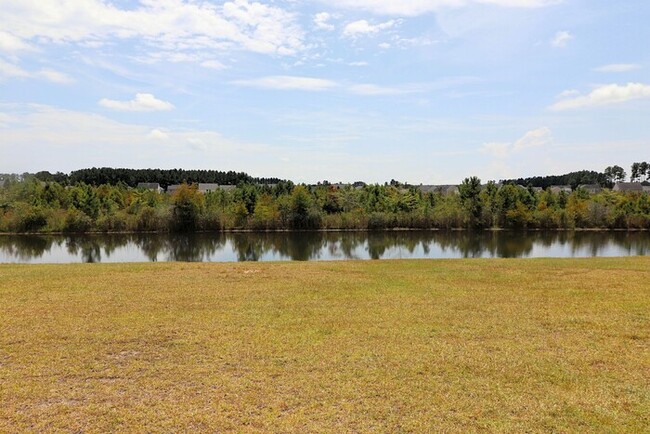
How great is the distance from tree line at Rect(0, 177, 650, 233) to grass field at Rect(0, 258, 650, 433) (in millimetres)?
43689

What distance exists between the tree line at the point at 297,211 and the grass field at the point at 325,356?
4369cm

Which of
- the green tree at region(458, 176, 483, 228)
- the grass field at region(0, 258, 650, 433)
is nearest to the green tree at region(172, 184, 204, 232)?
the green tree at region(458, 176, 483, 228)

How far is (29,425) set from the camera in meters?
4.87

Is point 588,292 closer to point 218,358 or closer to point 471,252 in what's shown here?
point 218,358

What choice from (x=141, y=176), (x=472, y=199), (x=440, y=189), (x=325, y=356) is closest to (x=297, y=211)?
(x=472, y=199)

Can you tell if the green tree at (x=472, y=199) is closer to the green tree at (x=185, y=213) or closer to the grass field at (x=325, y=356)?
the green tree at (x=185, y=213)

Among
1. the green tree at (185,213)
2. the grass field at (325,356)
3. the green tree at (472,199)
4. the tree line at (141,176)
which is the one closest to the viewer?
the grass field at (325,356)

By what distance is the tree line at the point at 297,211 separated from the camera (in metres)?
53.5

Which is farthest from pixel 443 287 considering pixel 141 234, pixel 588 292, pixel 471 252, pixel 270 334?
pixel 141 234

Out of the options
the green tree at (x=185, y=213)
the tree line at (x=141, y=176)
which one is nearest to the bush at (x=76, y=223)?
the green tree at (x=185, y=213)

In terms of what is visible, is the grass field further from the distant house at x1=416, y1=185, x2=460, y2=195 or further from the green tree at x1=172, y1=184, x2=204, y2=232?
the distant house at x1=416, y1=185, x2=460, y2=195

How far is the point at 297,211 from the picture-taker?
57656 mm

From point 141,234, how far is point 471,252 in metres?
36.2

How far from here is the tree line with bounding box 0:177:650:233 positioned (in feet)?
176
